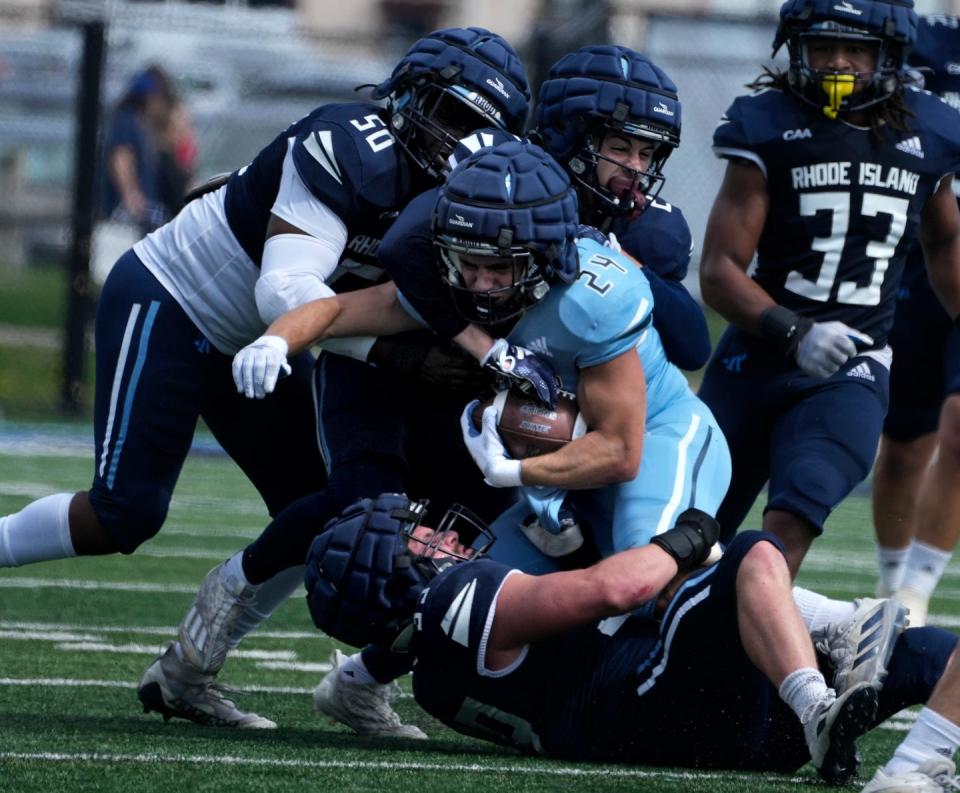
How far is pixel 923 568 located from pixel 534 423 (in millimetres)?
2111

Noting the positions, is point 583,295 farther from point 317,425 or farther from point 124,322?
point 124,322

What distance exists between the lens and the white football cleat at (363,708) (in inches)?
165

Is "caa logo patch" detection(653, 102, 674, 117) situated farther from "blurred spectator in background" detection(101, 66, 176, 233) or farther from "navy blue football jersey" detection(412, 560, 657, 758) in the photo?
"blurred spectator in background" detection(101, 66, 176, 233)

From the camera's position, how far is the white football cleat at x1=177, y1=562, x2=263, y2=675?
423cm

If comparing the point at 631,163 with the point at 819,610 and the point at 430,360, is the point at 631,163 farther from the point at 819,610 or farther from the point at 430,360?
the point at 819,610

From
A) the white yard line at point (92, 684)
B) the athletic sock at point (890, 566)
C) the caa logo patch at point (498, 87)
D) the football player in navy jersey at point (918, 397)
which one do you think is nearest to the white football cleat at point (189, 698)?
the white yard line at point (92, 684)

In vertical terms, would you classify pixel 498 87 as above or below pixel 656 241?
above

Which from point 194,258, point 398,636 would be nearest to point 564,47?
point 194,258

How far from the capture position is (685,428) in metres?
3.92

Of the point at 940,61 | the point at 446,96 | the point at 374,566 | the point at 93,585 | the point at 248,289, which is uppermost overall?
the point at 940,61

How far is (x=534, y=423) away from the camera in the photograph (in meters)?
3.79

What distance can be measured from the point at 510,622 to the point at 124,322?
1313 mm

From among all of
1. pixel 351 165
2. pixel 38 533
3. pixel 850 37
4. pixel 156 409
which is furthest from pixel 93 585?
pixel 850 37

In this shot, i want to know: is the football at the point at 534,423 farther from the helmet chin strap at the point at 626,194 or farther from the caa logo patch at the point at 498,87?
the caa logo patch at the point at 498,87
